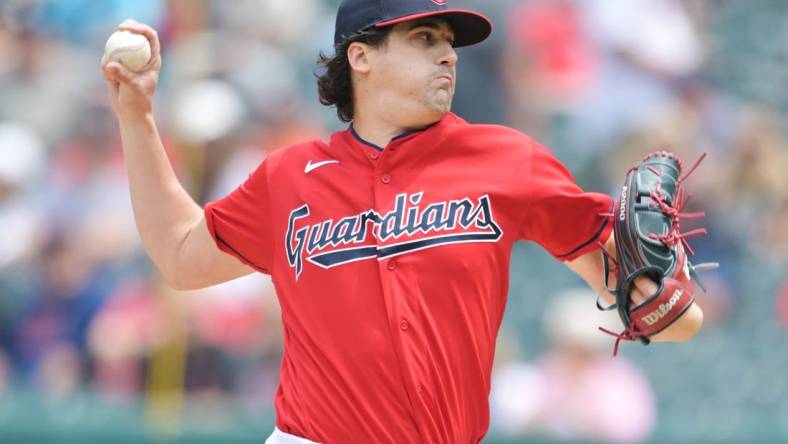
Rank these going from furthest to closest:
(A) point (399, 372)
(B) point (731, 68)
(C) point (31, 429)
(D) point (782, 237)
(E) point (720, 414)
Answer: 1. (B) point (731, 68)
2. (D) point (782, 237)
3. (E) point (720, 414)
4. (C) point (31, 429)
5. (A) point (399, 372)

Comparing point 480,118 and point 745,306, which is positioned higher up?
point 480,118

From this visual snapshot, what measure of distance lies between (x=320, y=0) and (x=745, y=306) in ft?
11.2

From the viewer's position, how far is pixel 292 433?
3.39m

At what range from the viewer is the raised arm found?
3.67m

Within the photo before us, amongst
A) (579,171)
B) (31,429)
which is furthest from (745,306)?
(31,429)

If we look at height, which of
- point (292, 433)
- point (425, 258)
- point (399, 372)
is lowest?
point (292, 433)

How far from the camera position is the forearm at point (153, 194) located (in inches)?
145

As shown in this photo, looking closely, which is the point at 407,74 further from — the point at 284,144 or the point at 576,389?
the point at 284,144

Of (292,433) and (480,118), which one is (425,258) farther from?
(480,118)

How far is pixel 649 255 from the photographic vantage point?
10.7ft

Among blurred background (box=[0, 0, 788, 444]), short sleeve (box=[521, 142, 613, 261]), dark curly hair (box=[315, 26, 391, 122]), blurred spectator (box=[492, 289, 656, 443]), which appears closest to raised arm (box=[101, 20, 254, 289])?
dark curly hair (box=[315, 26, 391, 122])

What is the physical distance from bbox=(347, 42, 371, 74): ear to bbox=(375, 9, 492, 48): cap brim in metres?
0.12

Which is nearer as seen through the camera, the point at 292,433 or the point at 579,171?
the point at 292,433

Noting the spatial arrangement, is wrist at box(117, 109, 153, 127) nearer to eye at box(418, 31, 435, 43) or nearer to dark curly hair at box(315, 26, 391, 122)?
dark curly hair at box(315, 26, 391, 122)
